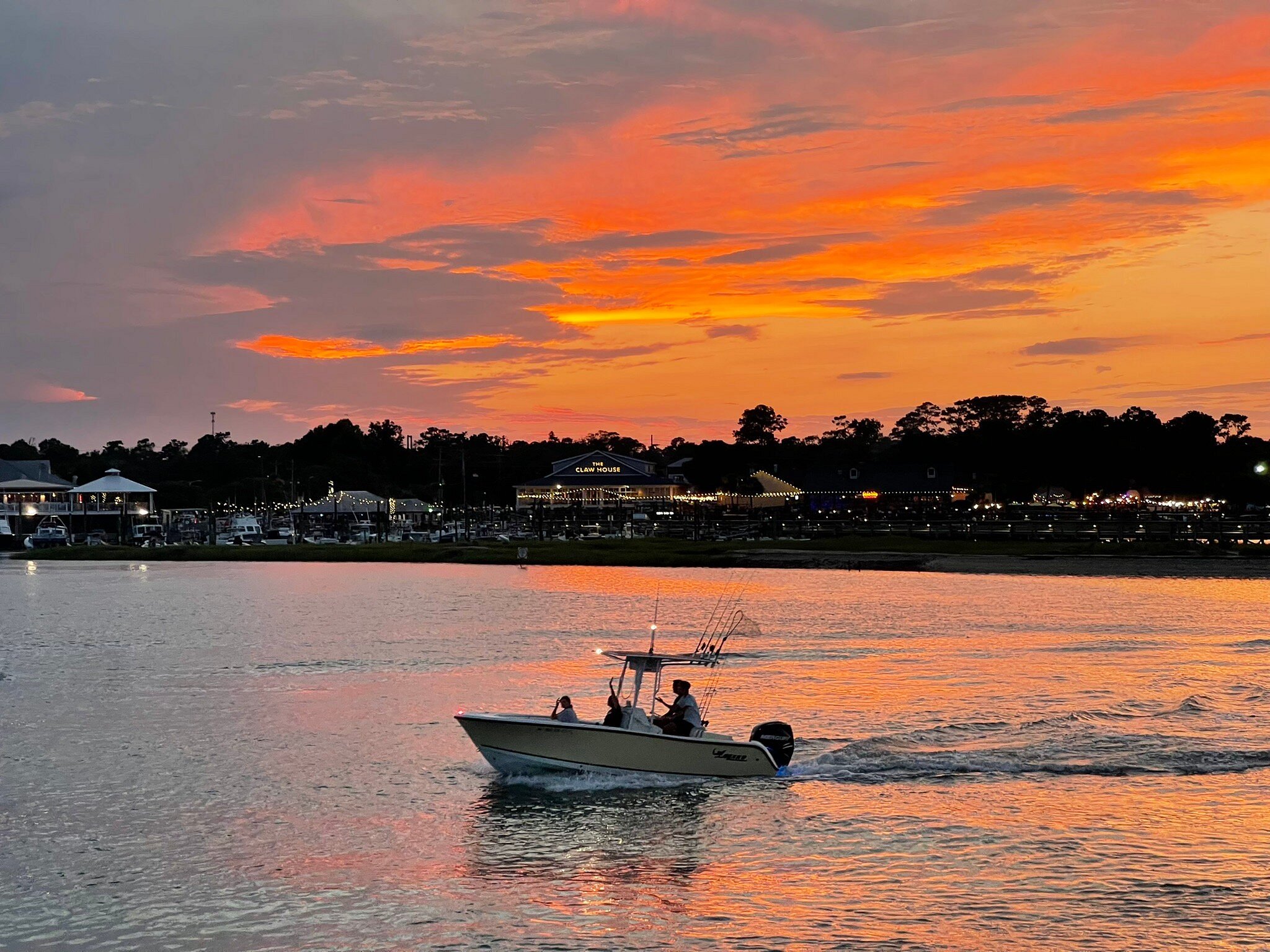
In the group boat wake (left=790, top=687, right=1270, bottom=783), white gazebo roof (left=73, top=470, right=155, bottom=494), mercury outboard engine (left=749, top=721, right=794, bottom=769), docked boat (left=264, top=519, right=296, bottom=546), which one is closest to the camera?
mercury outboard engine (left=749, top=721, right=794, bottom=769)

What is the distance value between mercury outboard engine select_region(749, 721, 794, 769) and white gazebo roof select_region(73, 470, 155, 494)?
153022 mm

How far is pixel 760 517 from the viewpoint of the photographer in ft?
499

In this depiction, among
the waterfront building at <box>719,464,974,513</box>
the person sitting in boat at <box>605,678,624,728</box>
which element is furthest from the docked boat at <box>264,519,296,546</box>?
the person sitting in boat at <box>605,678,624,728</box>

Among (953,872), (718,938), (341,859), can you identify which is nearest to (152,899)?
(341,859)

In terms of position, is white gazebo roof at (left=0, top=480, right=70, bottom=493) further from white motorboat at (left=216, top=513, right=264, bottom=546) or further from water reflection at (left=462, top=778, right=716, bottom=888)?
water reflection at (left=462, top=778, right=716, bottom=888)

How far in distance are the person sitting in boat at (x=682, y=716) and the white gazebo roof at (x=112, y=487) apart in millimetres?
153069

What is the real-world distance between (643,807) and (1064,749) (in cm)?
1082

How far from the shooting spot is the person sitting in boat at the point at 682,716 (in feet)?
82.4

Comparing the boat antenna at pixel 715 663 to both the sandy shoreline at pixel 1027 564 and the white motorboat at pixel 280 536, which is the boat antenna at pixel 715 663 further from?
the white motorboat at pixel 280 536

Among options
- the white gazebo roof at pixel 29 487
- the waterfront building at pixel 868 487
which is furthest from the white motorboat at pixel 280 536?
the waterfront building at pixel 868 487

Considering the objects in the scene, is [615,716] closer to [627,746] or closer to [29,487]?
[627,746]

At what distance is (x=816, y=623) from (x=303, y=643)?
22847 mm

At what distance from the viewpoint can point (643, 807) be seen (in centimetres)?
2420

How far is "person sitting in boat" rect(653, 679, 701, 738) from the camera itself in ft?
82.4
